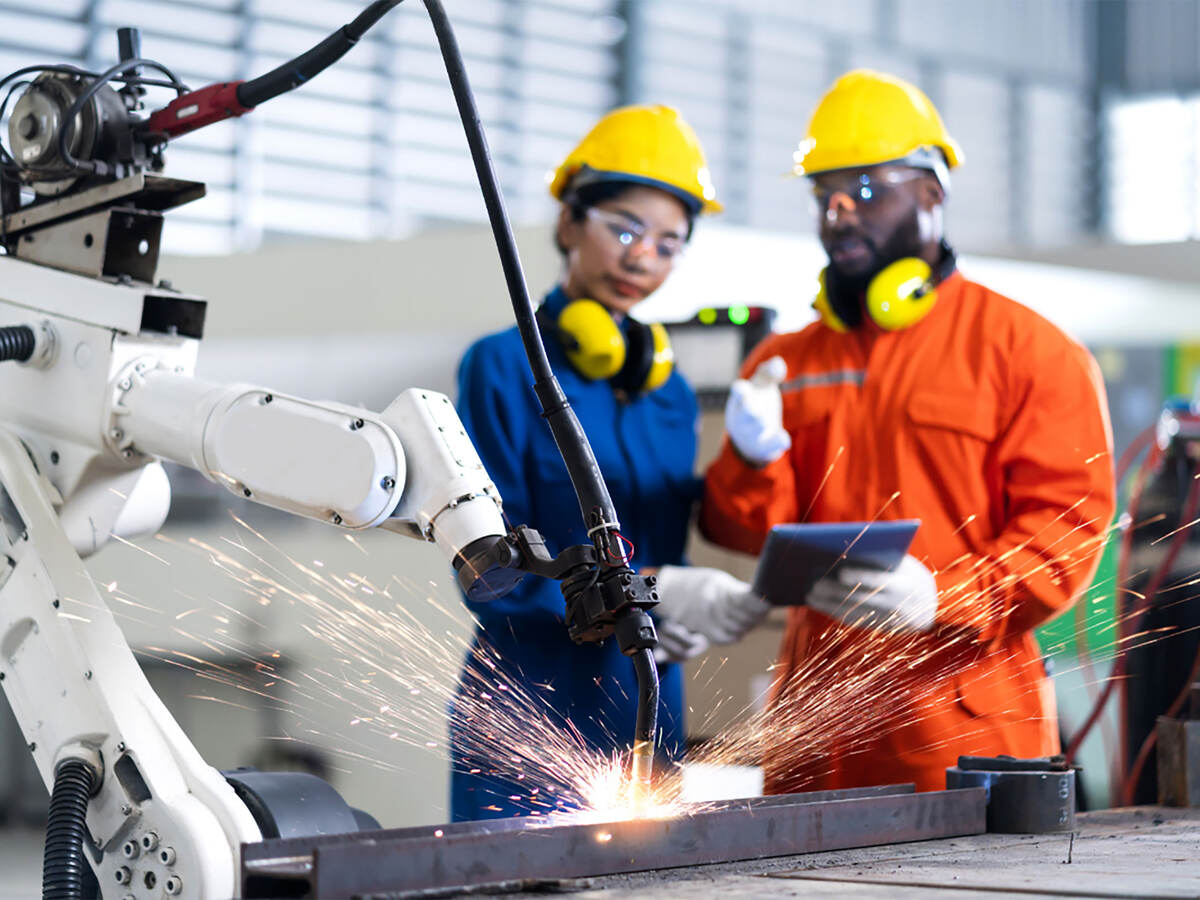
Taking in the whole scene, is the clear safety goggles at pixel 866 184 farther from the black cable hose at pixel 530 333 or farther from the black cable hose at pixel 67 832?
the black cable hose at pixel 67 832

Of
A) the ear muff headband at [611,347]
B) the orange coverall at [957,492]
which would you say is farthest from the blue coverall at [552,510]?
the orange coverall at [957,492]

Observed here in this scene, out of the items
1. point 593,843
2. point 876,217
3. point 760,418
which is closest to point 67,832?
point 593,843

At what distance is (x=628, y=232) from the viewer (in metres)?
2.69

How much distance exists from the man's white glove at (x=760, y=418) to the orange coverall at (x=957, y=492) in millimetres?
74

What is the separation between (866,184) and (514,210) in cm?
563

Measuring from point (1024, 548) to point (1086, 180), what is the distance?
8.88 meters

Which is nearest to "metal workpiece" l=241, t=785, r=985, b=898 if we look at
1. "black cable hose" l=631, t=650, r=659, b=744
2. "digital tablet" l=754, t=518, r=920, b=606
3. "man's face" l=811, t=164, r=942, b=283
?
"black cable hose" l=631, t=650, r=659, b=744

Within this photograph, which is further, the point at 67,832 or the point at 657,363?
the point at 657,363

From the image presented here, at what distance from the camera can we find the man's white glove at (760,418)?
102 inches

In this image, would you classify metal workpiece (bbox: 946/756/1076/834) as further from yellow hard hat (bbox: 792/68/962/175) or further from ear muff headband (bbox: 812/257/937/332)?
yellow hard hat (bbox: 792/68/962/175)

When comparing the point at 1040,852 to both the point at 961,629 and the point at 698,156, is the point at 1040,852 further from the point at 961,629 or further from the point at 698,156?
the point at 698,156

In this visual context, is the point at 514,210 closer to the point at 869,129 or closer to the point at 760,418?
the point at 869,129

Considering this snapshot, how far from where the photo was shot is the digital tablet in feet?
7.50

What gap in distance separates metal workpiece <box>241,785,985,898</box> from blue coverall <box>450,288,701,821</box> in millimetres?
764
